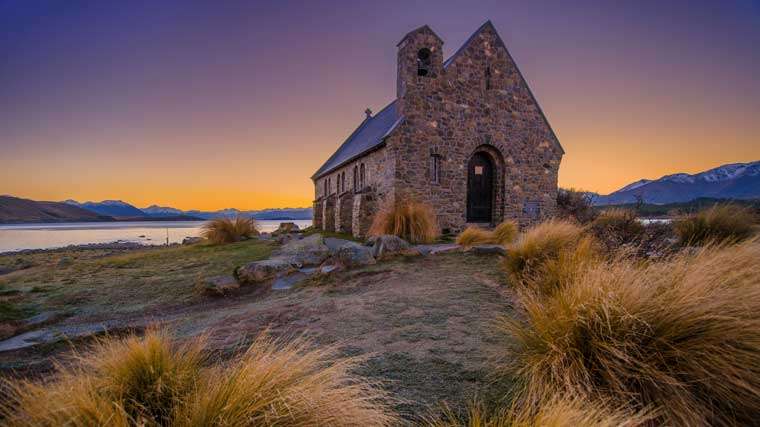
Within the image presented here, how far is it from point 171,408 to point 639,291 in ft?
9.18

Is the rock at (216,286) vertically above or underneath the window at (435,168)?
underneath

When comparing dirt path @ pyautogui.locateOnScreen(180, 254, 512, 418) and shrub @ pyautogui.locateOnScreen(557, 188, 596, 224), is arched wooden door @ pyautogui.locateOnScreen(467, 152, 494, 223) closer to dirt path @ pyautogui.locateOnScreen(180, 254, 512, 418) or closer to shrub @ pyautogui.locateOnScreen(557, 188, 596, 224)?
shrub @ pyautogui.locateOnScreen(557, 188, 596, 224)

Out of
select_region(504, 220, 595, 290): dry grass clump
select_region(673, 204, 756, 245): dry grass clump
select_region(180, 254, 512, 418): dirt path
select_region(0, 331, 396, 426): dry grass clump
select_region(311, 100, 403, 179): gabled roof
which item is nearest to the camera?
select_region(0, 331, 396, 426): dry grass clump

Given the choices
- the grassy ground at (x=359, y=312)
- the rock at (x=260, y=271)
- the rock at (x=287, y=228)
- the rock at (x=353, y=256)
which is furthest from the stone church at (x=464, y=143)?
the rock at (x=287, y=228)

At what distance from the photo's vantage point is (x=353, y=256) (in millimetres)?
6781

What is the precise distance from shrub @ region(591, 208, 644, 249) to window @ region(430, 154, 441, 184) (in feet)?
17.6

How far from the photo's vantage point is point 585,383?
1839mm

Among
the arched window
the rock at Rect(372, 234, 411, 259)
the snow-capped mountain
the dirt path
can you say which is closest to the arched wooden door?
the arched window

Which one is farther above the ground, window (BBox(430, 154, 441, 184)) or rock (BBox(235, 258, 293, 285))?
window (BBox(430, 154, 441, 184))

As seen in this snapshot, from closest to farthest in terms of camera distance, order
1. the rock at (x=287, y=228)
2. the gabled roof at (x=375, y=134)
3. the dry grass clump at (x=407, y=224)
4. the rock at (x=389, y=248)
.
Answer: the rock at (x=389, y=248)
the dry grass clump at (x=407, y=224)
the gabled roof at (x=375, y=134)
the rock at (x=287, y=228)

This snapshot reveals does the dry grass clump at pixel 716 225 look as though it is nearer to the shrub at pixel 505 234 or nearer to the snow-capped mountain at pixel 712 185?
the shrub at pixel 505 234

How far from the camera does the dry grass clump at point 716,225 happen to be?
6.10m

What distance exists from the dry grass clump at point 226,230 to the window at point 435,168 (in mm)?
8618

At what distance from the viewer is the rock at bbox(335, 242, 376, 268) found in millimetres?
6666
